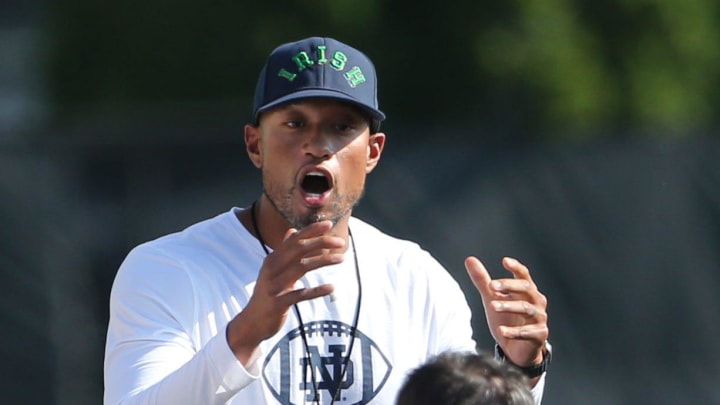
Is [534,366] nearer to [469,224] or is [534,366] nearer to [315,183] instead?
[315,183]

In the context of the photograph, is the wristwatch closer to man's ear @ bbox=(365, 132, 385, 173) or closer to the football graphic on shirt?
the football graphic on shirt

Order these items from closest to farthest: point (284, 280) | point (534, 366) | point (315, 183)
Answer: point (284, 280) → point (534, 366) → point (315, 183)

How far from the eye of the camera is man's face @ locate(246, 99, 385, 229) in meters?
3.40

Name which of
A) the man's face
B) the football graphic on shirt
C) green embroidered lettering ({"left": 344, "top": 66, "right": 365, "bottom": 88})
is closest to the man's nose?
the man's face

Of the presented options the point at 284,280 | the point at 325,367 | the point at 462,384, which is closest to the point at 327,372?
the point at 325,367

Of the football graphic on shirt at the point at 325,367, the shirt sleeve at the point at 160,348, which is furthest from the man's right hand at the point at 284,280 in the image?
the football graphic on shirt at the point at 325,367

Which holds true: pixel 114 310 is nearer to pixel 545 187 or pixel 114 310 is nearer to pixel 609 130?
pixel 545 187

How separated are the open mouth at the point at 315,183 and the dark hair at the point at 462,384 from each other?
957 millimetres

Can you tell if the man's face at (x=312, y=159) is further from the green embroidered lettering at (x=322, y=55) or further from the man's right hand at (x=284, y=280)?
the man's right hand at (x=284, y=280)

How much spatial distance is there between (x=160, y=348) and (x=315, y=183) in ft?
1.85

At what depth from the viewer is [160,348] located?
3.21 m

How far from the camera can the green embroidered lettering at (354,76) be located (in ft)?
11.3

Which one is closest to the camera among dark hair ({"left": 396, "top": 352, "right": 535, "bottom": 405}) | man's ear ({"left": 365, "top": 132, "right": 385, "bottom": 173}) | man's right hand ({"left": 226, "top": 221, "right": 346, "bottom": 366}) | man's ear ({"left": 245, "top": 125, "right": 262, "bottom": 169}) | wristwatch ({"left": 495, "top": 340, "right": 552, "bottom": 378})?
dark hair ({"left": 396, "top": 352, "right": 535, "bottom": 405})

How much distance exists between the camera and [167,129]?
680 cm
